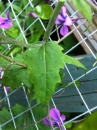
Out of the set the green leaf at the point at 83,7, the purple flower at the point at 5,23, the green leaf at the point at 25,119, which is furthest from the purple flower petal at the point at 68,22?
the green leaf at the point at 83,7

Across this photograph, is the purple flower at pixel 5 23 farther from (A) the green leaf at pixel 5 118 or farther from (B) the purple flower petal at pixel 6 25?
(A) the green leaf at pixel 5 118

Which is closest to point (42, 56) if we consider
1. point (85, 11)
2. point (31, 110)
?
point (85, 11)

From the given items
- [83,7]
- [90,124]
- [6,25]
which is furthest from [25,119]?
[90,124]

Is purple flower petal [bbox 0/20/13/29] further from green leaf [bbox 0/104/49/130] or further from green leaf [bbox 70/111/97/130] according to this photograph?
green leaf [bbox 70/111/97/130]

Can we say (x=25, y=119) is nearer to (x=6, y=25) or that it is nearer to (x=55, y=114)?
(x=55, y=114)

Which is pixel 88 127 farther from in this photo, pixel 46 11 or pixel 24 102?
pixel 24 102

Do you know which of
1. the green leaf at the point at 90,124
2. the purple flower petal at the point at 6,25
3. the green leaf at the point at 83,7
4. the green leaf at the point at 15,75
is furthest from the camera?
the purple flower petal at the point at 6,25

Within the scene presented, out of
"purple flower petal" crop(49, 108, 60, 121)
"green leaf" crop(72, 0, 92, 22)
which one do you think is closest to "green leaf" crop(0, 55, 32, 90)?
"purple flower petal" crop(49, 108, 60, 121)

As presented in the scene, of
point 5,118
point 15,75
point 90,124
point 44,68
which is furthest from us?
point 5,118
